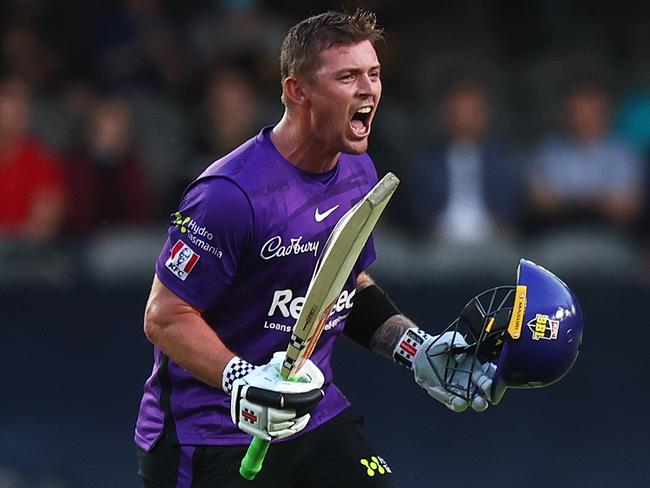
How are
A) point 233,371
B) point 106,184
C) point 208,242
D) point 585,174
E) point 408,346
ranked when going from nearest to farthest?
point 233,371 < point 208,242 < point 408,346 < point 106,184 < point 585,174

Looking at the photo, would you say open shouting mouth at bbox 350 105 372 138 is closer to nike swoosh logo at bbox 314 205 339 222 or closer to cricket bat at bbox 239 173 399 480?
nike swoosh logo at bbox 314 205 339 222

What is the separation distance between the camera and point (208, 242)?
400cm

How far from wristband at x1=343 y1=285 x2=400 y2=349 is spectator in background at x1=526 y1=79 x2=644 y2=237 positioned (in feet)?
9.41

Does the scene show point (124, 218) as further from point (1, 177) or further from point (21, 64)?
point (21, 64)

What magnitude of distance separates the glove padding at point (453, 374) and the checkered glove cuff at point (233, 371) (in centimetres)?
75

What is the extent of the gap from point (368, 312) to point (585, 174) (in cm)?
344

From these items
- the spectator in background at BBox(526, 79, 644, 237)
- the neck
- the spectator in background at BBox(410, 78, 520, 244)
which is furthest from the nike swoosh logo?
the spectator in background at BBox(526, 79, 644, 237)

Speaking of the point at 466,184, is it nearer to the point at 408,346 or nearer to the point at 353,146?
the point at 408,346

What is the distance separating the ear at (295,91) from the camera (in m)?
4.21

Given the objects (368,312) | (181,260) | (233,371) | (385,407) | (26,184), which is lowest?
(385,407)

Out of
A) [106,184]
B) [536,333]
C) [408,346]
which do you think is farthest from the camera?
[106,184]

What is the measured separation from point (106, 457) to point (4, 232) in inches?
52.0

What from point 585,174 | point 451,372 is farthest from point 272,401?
point 585,174

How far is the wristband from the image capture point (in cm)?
464
